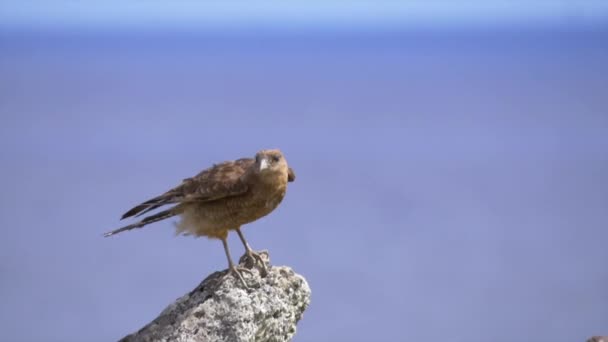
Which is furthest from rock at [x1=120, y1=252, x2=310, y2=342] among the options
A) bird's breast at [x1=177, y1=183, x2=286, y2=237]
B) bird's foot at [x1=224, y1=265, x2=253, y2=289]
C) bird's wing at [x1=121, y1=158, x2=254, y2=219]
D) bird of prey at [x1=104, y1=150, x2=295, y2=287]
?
bird's wing at [x1=121, y1=158, x2=254, y2=219]

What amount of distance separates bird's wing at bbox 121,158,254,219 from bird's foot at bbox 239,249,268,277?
2.27 ft

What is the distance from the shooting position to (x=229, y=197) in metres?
8.11

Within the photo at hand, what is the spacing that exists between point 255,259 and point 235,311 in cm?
83

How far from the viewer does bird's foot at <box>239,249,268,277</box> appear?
8344mm

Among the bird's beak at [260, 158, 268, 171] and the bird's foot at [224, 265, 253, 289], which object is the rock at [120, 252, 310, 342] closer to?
the bird's foot at [224, 265, 253, 289]

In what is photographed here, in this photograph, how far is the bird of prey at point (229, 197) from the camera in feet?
25.8

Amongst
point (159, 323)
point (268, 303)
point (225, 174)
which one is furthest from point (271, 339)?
point (225, 174)

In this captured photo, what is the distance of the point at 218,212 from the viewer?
820 centimetres

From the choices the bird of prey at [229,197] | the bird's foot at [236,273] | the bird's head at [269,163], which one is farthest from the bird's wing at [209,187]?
the bird's foot at [236,273]

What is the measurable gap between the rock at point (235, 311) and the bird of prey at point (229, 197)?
7.0 inches

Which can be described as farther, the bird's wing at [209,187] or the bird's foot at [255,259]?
the bird's foot at [255,259]

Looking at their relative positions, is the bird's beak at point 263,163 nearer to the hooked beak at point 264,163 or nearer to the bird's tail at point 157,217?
the hooked beak at point 264,163

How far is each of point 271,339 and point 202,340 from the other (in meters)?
0.75

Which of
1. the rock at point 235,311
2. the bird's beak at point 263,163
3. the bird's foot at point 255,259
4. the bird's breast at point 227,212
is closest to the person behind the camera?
the rock at point 235,311
